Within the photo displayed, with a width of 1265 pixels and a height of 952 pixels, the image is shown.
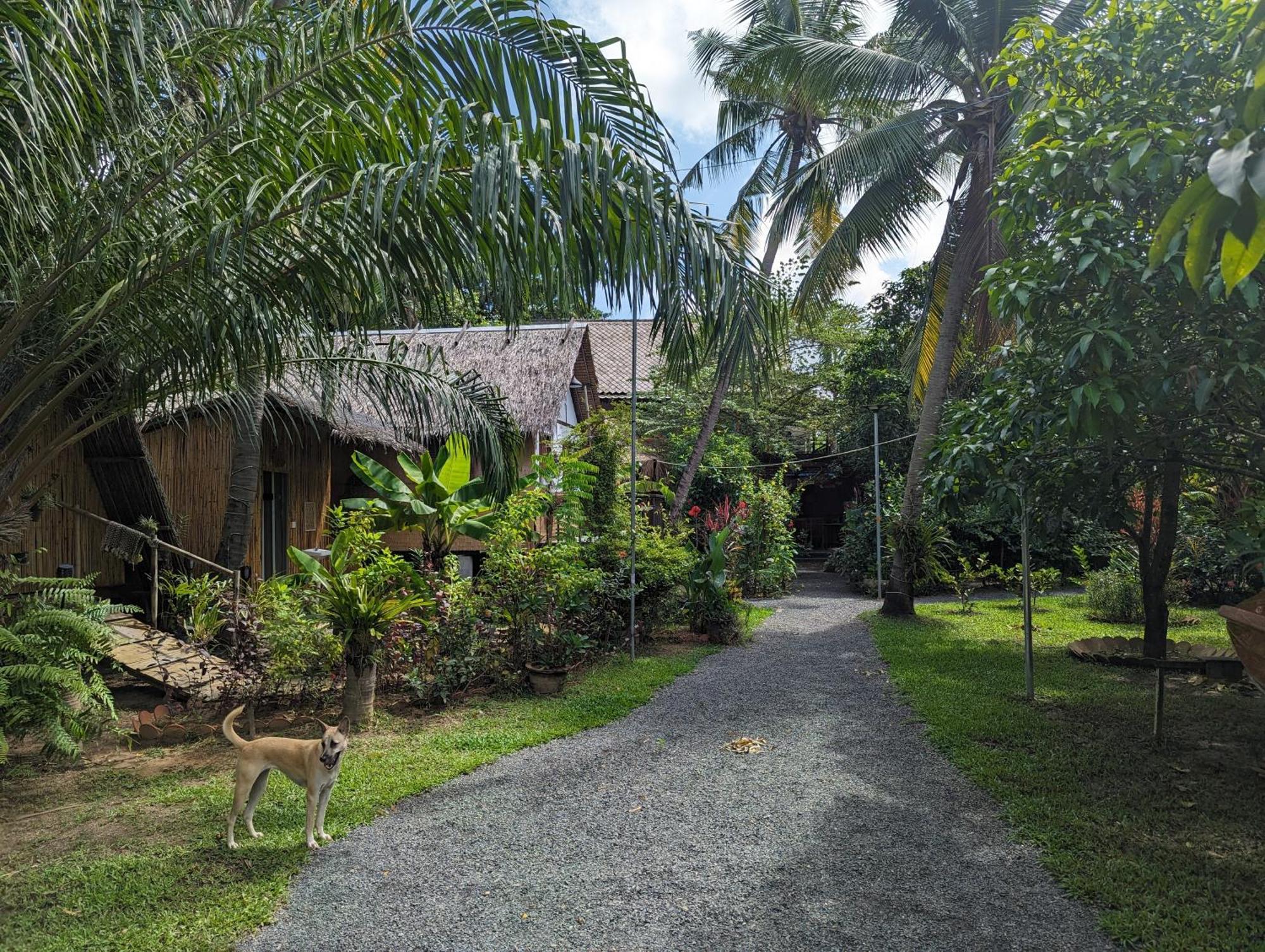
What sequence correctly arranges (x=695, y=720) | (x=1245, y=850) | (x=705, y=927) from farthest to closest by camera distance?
(x=695, y=720)
(x=1245, y=850)
(x=705, y=927)

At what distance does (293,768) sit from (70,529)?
5.26 m

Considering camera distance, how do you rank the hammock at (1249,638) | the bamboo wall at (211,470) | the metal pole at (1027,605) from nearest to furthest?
the hammock at (1249,638)
the metal pole at (1027,605)
the bamboo wall at (211,470)

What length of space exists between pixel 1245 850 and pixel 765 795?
2329 mm

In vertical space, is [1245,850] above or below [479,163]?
below

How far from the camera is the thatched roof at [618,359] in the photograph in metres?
21.3

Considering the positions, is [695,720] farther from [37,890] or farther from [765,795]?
[37,890]

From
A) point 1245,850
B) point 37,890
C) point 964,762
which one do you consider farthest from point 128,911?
point 1245,850

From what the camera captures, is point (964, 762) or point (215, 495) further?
point (215, 495)

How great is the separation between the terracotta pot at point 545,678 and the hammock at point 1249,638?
16.1 ft

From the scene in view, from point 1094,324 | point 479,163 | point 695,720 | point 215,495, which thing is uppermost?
point 479,163

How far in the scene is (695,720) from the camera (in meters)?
6.61

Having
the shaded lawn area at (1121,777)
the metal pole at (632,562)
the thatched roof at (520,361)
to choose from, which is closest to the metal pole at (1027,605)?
the shaded lawn area at (1121,777)

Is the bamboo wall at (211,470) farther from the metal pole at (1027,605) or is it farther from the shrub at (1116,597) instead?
the shrub at (1116,597)

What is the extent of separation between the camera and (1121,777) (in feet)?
16.6
